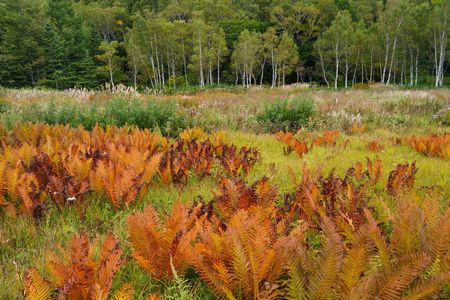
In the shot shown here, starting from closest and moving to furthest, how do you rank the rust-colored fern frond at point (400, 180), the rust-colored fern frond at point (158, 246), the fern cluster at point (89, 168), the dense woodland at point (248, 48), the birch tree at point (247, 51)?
the rust-colored fern frond at point (158, 246) → the fern cluster at point (89, 168) → the rust-colored fern frond at point (400, 180) → the dense woodland at point (248, 48) → the birch tree at point (247, 51)

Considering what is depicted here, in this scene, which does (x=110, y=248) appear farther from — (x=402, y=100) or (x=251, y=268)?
(x=402, y=100)

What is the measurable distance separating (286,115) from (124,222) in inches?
276

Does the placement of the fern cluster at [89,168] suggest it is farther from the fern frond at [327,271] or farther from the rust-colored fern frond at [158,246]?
the fern frond at [327,271]

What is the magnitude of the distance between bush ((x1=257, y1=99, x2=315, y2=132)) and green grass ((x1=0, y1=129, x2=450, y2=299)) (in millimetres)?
3871

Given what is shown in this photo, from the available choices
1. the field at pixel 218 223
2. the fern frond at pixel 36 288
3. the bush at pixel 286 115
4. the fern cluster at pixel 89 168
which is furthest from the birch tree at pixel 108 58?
the fern frond at pixel 36 288

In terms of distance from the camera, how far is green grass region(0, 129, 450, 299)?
5.30ft

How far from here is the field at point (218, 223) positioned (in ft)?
4.44

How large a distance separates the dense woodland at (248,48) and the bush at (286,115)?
A: 35.1 meters

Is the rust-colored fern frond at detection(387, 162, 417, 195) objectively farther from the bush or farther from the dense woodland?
the dense woodland

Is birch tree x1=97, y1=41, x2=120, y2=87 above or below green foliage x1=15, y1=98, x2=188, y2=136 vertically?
above

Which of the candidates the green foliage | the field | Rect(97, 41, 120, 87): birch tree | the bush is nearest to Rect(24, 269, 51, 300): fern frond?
the field

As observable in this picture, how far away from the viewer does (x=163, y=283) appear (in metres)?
1.65

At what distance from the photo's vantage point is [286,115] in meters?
8.95

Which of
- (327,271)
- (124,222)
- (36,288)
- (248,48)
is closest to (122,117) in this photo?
(124,222)
